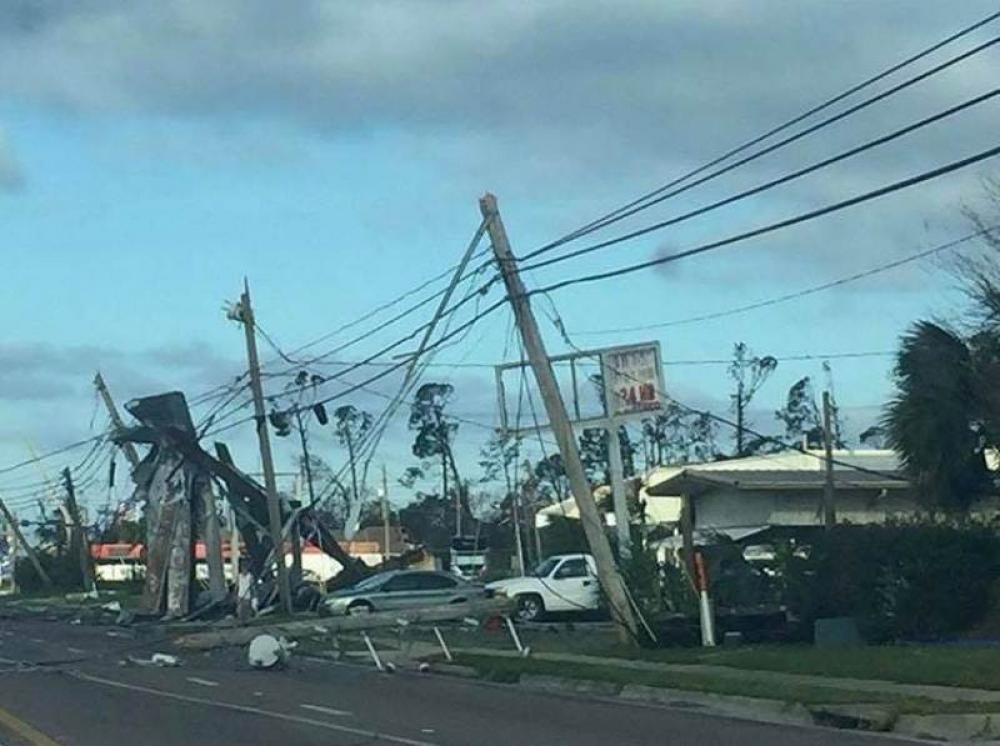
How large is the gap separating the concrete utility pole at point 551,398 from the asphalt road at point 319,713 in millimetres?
3343

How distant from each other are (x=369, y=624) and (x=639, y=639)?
19.4 ft

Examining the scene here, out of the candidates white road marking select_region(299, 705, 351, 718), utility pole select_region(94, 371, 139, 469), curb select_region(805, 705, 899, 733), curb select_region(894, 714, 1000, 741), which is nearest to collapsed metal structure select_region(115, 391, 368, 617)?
utility pole select_region(94, 371, 139, 469)

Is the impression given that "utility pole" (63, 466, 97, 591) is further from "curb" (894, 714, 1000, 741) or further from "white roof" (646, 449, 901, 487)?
"curb" (894, 714, 1000, 741)

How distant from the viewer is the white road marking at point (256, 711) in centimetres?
1820

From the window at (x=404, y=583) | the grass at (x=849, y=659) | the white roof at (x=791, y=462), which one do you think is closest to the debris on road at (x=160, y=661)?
the grass at (x=849, y=659)

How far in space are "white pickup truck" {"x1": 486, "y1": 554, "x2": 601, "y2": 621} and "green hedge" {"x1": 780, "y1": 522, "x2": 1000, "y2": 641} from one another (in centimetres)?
1465

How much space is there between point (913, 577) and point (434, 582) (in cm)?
2021

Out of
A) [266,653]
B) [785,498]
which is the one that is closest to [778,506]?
[785,498]

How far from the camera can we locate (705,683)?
24109 millimetres

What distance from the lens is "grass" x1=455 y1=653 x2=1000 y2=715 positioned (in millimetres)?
19406

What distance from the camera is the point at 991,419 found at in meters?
29.0

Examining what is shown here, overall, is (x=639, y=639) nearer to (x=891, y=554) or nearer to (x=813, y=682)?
(x=891, y=554)

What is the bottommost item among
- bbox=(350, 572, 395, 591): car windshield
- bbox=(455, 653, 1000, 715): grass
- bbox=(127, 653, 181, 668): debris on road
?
bbox=(455, 653, 1000, 715): grass

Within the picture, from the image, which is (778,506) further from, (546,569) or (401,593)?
(401,593)
